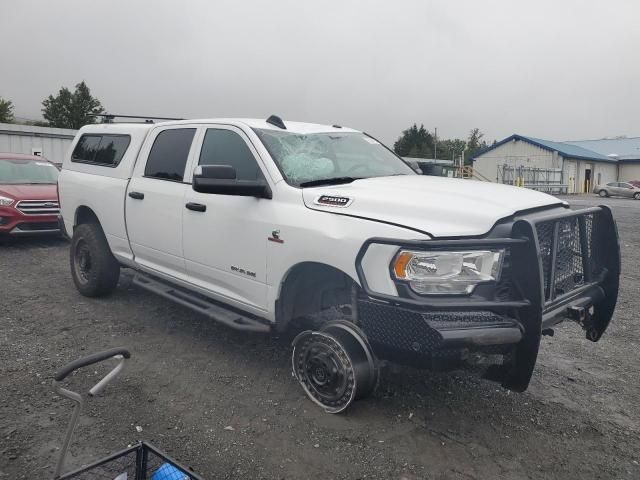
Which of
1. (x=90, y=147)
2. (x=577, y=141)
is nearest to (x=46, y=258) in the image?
(x=90, y=147)

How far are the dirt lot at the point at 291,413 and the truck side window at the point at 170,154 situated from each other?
1478mm

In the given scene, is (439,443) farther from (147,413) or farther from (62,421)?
(62,421)

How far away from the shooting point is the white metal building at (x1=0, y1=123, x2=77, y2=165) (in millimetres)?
23406

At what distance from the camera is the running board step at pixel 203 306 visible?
12.9ft

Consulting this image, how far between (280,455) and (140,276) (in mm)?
2813

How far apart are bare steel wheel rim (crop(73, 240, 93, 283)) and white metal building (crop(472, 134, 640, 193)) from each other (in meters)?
33.0

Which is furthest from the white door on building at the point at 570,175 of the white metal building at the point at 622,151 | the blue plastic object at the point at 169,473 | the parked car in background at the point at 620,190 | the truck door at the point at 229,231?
the blue plastic object at the point at 169,473

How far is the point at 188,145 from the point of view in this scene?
4734 mm

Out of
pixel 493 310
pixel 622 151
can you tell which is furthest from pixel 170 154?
pixel 622 151

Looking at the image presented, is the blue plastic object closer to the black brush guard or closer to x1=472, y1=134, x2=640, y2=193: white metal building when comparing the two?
the black brush guard

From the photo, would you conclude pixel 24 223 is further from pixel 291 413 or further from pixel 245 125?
pixel 291 413

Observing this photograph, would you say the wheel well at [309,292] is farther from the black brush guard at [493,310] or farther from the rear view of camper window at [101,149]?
the rear view of camper window at [101,149]

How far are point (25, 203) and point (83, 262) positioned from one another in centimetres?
399

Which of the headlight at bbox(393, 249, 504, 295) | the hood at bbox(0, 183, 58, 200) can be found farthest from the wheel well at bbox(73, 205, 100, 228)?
the headlight at bbox(393, 249, 504, 295)
